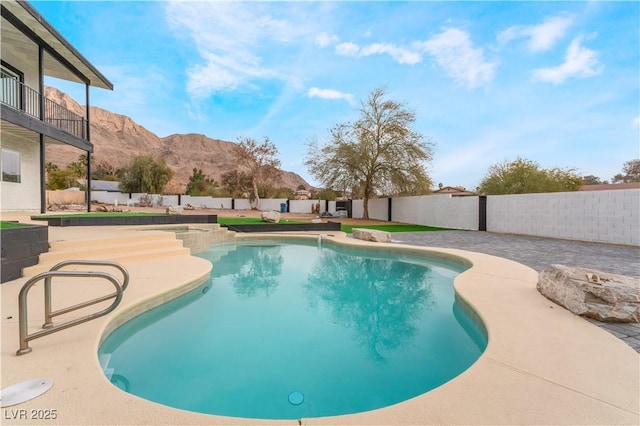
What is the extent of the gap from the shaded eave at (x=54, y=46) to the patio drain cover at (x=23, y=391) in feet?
34.1

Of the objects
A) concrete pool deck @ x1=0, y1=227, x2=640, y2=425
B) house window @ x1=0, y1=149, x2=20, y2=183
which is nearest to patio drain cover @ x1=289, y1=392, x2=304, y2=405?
concrete pool deck @ x1=0, y1=227, x2=640, y2=425

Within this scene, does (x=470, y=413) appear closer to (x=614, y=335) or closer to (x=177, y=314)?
(x=614, y=335)

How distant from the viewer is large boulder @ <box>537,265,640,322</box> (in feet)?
9.92

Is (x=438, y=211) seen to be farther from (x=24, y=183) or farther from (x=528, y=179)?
(x=24, y=183)

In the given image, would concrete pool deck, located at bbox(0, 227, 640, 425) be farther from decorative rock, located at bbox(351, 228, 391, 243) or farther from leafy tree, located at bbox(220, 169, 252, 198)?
leafy tree, located at bbox(220, 169, 252, 198)

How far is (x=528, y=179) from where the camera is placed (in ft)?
49.6

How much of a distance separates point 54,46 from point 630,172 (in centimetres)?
4654

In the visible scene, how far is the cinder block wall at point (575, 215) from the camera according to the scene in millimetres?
8781

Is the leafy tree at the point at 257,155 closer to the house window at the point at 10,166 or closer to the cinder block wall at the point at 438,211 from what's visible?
the cinder block wall at the point at 438,211

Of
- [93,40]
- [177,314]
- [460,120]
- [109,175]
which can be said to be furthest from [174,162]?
[177,314]

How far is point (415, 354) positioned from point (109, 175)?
57731mm

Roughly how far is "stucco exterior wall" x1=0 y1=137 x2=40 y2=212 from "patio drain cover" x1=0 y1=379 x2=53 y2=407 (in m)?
11.6

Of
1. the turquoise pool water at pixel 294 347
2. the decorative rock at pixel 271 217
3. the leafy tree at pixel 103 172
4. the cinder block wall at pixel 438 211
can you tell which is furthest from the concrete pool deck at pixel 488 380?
the leafy tree at pixel 103 172

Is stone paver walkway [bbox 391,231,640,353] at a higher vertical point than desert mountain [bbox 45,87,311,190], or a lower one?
lower
